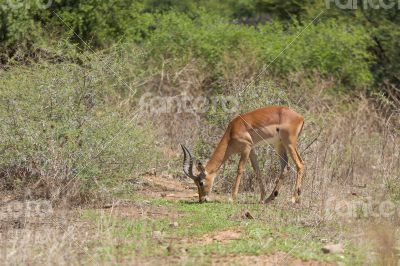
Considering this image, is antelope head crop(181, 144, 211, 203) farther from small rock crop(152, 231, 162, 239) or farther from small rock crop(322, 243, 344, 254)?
small rock crop(322, 243, 344, 254)

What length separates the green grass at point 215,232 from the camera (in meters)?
7.39

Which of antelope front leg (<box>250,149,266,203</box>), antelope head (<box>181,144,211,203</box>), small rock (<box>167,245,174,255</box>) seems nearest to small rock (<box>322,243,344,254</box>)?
small rock (<box>167,245,174,255</box>)

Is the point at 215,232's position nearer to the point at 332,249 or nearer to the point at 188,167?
the point at 332,249

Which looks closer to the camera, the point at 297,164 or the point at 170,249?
the point at 170,249

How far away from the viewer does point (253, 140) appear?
36.6 feet

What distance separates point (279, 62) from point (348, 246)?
9.37 meters

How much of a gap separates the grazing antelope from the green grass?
0.99 m

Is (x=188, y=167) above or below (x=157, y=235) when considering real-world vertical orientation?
above

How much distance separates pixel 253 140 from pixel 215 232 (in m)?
3.04

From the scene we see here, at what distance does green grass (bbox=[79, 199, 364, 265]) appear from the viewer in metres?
7.39

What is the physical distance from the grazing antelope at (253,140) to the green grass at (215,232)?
0.99 metres

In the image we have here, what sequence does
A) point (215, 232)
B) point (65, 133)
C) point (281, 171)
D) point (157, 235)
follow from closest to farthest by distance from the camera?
point (157, 235) < point (215, 232) < point (65, 133) < point (281, 171)

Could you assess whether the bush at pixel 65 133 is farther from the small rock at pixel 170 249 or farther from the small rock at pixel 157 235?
the small rock at pixel 170 249

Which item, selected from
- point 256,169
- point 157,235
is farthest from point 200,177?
point 157,235
